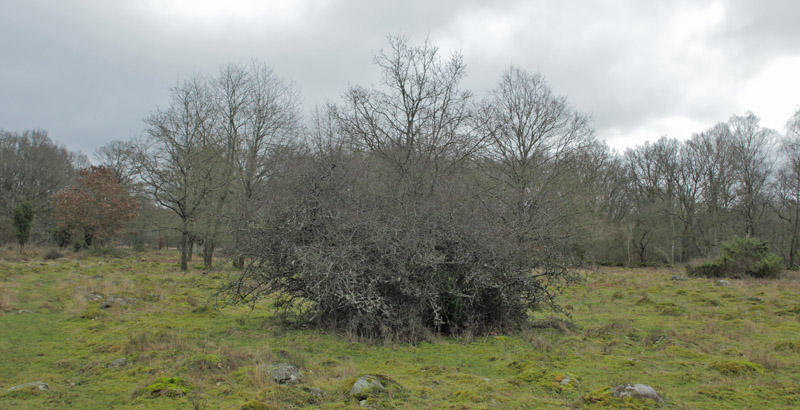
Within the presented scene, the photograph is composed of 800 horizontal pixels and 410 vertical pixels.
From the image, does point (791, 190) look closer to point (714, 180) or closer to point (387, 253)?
point (714, 180)

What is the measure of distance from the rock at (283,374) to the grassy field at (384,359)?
0.32ft

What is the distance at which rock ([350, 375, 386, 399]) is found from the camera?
4.71 metres

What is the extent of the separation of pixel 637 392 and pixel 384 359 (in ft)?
11.4

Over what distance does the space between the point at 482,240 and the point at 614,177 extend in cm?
3163

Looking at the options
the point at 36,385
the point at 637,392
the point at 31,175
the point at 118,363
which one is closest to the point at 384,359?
the point at 637,392

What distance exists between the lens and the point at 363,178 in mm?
8820

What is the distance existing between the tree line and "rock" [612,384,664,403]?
10.5ft

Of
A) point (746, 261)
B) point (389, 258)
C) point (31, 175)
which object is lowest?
point (389, 258)

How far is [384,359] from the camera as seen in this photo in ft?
22.4

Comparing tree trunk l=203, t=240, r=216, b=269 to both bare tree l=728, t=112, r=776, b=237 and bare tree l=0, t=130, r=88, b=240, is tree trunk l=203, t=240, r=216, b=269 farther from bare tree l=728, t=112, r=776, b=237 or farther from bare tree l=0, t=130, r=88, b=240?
bare tree l=728, t=112, r=776, b=237

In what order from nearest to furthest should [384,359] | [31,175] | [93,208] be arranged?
[384,359], [93,208], [31,175]

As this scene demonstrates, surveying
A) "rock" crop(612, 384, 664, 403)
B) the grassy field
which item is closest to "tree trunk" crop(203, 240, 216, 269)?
the grassy field

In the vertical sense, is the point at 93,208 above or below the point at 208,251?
above

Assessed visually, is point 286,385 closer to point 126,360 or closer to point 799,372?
point 126,360
